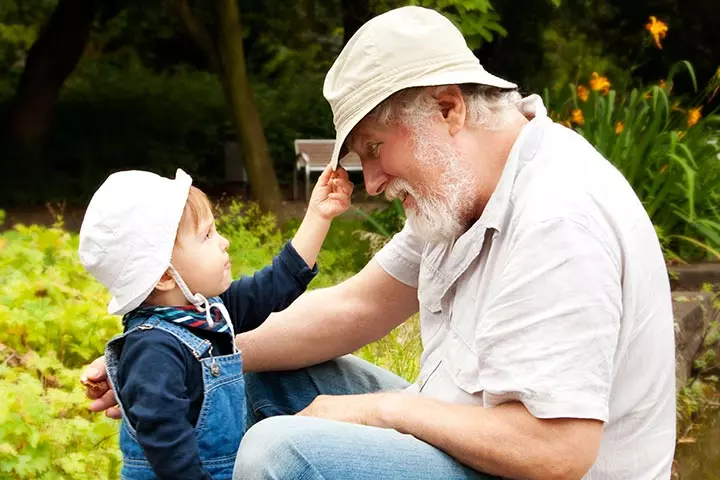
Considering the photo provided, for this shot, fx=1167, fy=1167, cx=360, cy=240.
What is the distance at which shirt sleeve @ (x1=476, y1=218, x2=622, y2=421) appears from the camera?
2.27 m

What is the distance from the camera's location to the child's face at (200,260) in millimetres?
A: 2709

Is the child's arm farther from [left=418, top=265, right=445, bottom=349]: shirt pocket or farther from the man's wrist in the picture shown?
[left=418, top=265, right=445, bottom=349]: shirt pocket

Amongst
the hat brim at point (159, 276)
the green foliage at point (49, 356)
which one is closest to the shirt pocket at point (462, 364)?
the hat brim at point (159, 276)

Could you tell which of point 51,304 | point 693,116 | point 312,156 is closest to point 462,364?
point 51,304

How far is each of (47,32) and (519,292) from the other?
12019 millimetres

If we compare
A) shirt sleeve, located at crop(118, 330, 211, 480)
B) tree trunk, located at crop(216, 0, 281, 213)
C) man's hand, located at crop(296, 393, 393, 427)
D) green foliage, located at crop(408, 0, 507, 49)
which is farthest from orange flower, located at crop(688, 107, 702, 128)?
shirt sleeve, located at crop(118, 330, 211, 480)

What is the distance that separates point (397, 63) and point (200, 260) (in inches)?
25.4

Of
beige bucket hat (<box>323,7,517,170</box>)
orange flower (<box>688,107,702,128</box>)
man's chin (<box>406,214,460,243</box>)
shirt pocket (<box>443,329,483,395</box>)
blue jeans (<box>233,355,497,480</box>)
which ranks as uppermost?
beige bucket hat (<box>323,7,517,170</box>)

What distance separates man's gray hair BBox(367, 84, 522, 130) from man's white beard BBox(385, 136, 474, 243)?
2.5 inches

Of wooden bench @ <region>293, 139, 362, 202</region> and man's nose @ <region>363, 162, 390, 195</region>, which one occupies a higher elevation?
man's nose @ <region>363, 162, 390, 195</region>

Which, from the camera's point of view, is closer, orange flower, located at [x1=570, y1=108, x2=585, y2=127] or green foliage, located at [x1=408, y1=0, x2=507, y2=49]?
green foliage, located at [x1=408, y1=0, x2=507, y2=49]

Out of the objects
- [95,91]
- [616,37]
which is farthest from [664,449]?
[95,91]

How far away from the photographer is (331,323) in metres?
3.27

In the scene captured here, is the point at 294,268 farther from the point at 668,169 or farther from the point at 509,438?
the point at 668,169
